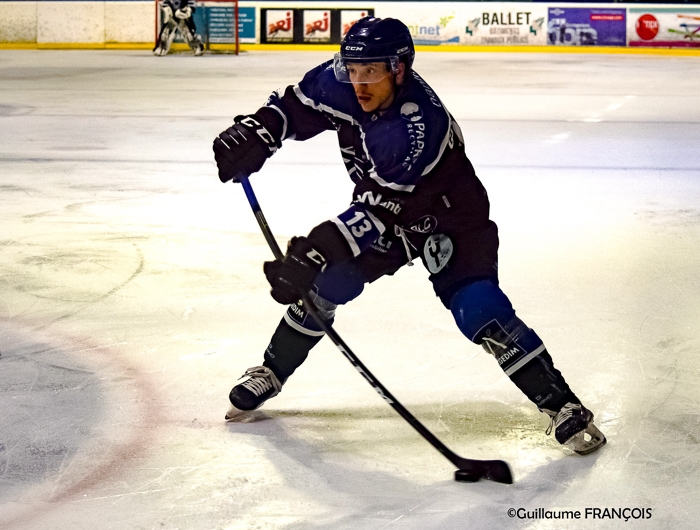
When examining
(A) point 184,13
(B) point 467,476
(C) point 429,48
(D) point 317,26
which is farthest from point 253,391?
(D) point 317,26

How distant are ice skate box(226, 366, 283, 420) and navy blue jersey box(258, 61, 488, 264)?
49 centimetres

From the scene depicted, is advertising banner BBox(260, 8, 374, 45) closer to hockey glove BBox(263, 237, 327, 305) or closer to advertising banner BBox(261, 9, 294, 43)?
advertising banner BBox(261, 9, 294, 43)

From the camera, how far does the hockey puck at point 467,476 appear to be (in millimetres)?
2451

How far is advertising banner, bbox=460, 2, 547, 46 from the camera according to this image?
669 inches

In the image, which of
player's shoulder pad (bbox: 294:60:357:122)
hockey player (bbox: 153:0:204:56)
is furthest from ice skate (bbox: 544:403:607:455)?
hockey player (bbox: 153:0:204:56)

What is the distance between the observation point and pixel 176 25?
15.4 m

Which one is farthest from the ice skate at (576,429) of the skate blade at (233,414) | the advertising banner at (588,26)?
the advertising banner at (588,26)

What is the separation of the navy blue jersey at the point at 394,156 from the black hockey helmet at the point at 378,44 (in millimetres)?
74

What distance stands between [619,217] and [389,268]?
2.77 metres

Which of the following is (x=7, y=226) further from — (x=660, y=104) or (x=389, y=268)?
(x=660, y=104)

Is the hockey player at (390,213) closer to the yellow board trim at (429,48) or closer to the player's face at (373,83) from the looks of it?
the player's face at (373,83)

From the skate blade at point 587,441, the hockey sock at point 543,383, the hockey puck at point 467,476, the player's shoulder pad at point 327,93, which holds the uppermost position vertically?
the player's shoulder pad at point 327,93

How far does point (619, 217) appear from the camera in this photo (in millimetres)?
5211

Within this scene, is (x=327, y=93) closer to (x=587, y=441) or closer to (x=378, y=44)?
(x=378, y=44)
